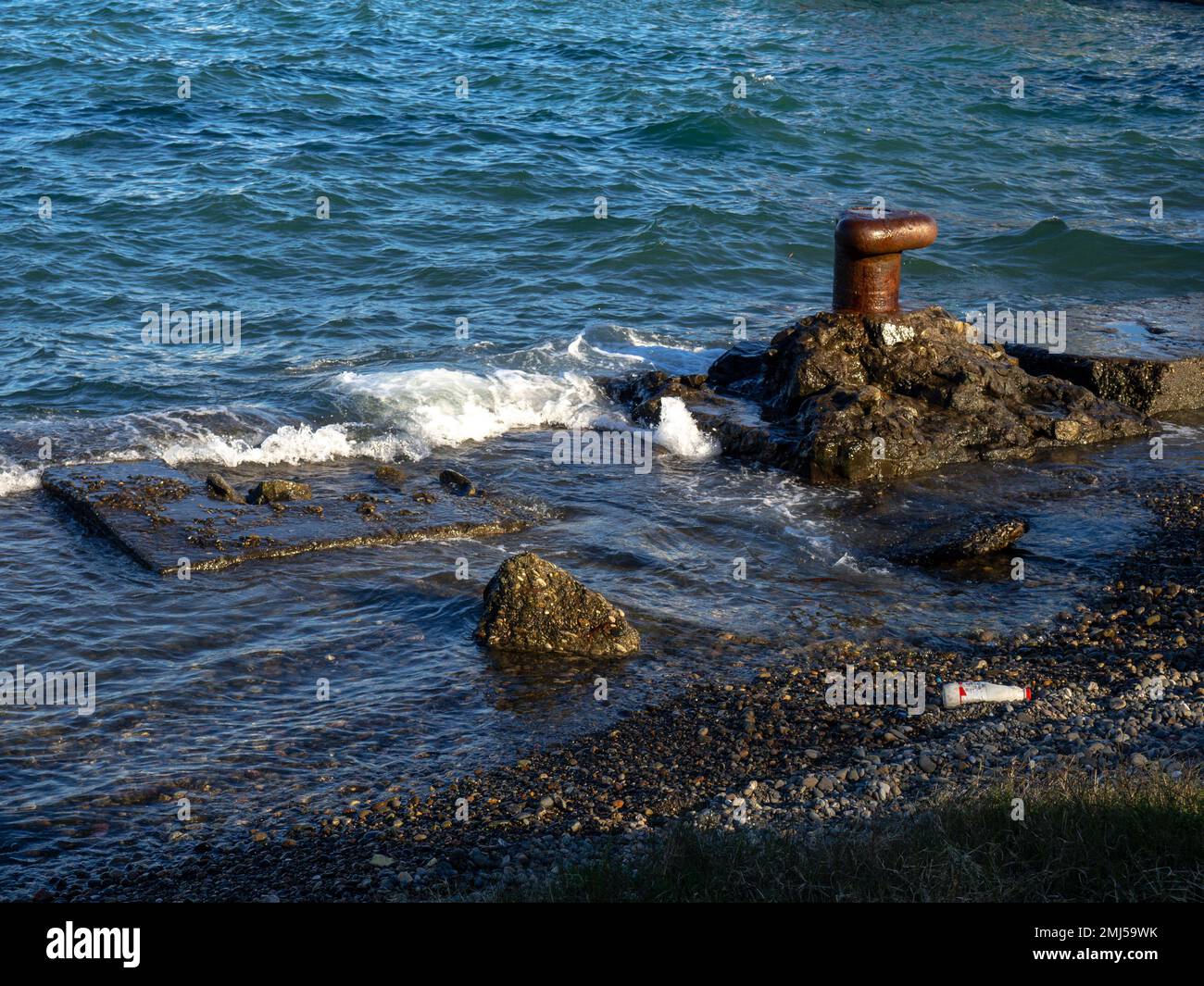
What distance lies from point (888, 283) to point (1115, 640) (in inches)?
183

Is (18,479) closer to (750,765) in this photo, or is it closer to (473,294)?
(750,765)

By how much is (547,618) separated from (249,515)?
9.35ft

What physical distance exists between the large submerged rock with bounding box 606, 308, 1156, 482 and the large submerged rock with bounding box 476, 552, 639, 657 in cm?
337

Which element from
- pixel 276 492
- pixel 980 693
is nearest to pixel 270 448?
pixel 276 492

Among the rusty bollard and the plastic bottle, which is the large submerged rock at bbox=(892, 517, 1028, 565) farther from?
the rusty bollard

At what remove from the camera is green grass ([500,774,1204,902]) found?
4516 millimetres

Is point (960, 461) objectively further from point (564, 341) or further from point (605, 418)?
point (564, 341)

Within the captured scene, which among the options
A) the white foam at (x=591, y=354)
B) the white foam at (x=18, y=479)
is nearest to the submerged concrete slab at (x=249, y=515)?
the white foam at (x=18, y=479)

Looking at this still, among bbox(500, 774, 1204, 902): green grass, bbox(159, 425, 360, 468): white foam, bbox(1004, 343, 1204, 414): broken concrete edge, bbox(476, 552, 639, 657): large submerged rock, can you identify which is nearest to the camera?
bbox(500, 774, 1204, 902): green grass

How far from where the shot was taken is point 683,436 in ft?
36.8

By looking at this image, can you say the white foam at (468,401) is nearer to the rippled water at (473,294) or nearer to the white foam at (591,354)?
the rippled water at (473,294)

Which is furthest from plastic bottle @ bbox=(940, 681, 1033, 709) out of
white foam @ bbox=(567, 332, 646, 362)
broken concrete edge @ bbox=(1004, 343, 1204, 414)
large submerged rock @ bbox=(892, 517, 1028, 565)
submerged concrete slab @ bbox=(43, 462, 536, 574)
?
white foam @ bbox=(567, 332, 646, 362)

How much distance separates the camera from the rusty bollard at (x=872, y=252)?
11.0 metres

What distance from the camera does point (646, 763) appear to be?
250 inches
